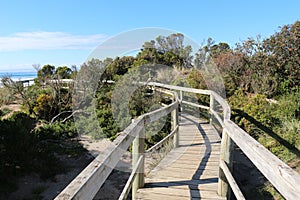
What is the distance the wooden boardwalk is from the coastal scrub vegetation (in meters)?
1.26

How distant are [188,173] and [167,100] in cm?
557

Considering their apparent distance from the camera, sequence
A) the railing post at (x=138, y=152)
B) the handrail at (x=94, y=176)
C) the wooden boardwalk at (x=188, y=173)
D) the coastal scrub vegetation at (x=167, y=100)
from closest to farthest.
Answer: the handrail at (x=94, y=176)
the railing post at (x=138, y=152)
the wooden boardwalk at (x=188, y=173)
the coastal scrub vegetation at (x=167, y=100)

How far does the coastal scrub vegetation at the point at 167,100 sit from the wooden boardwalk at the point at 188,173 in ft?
4.13

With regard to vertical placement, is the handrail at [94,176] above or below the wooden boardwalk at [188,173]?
above

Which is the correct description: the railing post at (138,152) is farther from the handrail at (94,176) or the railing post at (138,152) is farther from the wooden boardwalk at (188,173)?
the handrail at (94,176)

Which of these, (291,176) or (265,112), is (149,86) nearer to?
(265,112)

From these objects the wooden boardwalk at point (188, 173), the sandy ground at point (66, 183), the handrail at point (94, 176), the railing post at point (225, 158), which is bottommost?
the sandy ground at point (66, 183)

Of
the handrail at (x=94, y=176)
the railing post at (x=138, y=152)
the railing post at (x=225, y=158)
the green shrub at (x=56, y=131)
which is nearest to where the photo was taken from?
the handrail at (x=94, y=176)

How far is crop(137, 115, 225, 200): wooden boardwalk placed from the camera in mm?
2471

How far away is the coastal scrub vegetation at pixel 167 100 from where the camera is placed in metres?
5.76

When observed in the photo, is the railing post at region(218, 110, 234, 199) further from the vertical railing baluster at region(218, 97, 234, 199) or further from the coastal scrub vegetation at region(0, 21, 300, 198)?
the coastal scrub vegetation at region(0, 21, 300, 198)

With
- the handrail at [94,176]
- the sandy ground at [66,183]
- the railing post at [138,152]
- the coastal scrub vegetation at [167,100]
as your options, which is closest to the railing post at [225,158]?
the railing post at [138,152]

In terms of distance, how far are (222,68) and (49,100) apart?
26.3 feet

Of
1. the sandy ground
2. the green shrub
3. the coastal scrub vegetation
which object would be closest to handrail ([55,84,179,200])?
the coastal scrub vegetation
